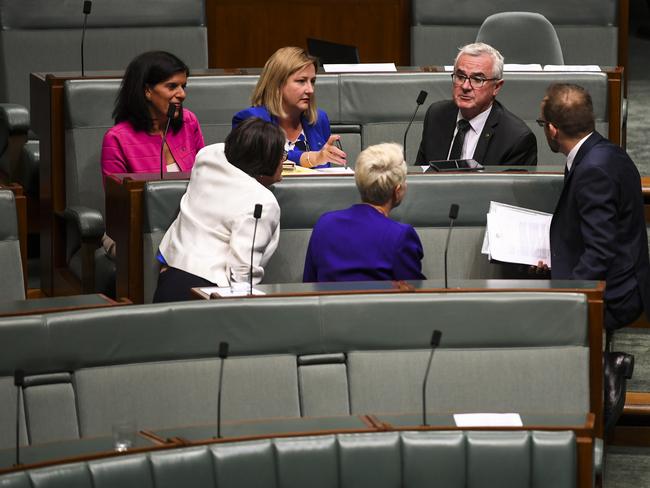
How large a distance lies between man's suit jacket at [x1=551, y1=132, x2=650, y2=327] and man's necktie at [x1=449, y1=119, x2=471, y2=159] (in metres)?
0.49

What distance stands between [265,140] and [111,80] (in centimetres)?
88

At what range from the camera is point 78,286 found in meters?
2.96

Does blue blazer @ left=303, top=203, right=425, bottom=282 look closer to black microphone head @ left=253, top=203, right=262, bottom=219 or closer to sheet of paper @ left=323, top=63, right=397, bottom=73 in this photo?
Answer: black microphone head @ left=253, top=203, right=262, bottom=219

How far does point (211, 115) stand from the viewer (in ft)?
10.5

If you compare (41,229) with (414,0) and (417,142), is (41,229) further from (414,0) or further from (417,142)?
(414,0)

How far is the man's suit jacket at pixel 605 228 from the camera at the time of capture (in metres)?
2.35

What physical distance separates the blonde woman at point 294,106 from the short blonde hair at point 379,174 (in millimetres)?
435

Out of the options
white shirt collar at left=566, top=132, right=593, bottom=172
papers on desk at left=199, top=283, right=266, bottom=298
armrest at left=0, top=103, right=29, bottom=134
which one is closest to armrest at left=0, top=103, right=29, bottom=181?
armrest at left=0, top=103, right=29, bottom=134

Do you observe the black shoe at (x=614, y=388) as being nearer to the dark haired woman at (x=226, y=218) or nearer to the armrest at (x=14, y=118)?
the dark haired woman at (x=226, y=218)

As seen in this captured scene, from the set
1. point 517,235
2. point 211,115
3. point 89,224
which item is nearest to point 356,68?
point 211,115

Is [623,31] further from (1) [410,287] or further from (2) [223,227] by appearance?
(1) [410,287]

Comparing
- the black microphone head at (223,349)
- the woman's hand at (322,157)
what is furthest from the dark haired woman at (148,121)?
the black microphone head at (223,349)

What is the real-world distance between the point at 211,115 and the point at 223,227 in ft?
2.89

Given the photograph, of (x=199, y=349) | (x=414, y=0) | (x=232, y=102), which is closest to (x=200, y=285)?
(x=199, y=349)
